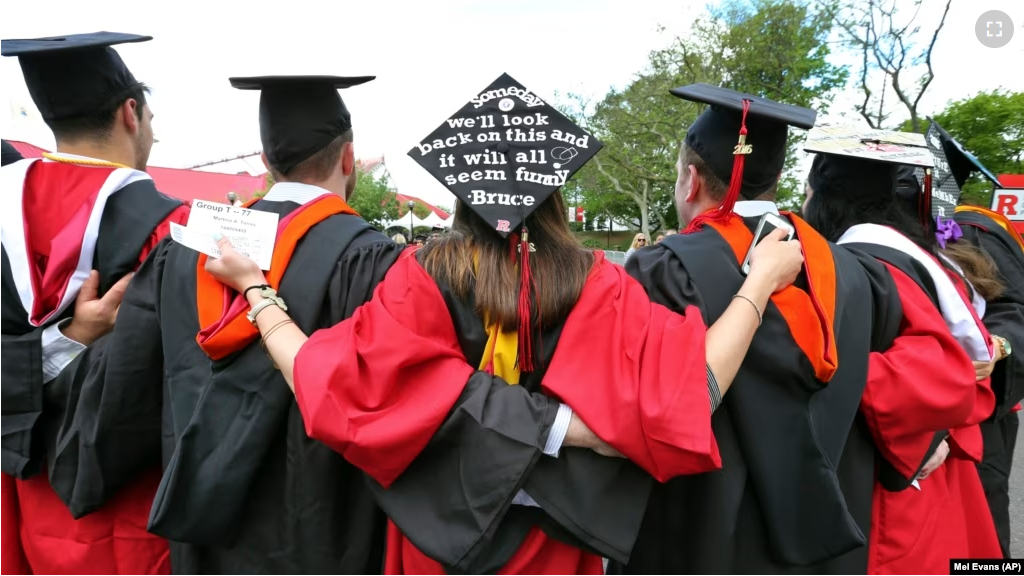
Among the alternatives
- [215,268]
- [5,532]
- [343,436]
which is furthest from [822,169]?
[5,532]

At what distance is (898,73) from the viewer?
547 inches

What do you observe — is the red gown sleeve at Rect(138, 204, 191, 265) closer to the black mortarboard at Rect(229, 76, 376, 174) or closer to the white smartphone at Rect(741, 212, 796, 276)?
the black mortarboard at Rect(229, 76, 376, 174)

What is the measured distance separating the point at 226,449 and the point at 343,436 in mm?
519

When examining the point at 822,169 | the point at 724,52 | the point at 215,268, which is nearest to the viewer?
the point at 215,268

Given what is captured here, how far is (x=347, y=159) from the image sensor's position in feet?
6.61

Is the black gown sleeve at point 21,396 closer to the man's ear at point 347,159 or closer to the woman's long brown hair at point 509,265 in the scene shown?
the man's ear at point 347,159

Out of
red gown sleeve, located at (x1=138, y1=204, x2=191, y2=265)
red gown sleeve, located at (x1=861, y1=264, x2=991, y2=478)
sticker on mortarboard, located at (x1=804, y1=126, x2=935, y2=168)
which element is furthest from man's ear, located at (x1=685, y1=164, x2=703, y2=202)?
red gown sleeve, located at (x1=138, y1=204, x2=191, y2=265)

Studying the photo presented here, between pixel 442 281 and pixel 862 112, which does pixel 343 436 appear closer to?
pixel 442 281

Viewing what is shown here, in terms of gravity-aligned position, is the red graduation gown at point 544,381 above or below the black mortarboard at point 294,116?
below

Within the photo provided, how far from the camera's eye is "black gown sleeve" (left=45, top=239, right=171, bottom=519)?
183cm

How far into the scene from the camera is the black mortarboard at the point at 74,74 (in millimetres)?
2004

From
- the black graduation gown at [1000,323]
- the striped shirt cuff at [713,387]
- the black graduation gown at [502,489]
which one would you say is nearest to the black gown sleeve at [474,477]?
the black graduation gown at [502,489]

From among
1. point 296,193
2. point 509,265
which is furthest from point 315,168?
point 509,265

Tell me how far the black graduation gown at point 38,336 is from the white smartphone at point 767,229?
1.87 m
